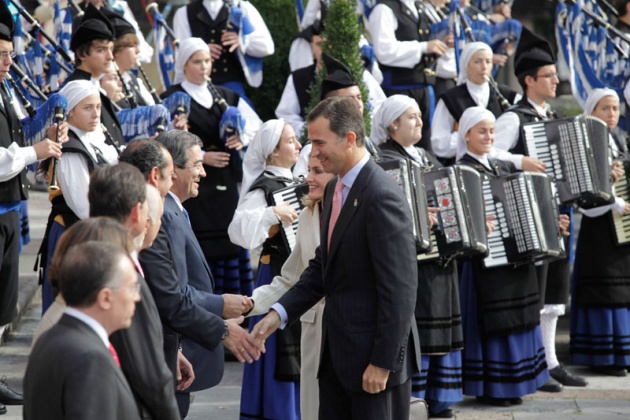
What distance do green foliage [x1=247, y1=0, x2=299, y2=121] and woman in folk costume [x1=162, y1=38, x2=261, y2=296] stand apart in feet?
3.84

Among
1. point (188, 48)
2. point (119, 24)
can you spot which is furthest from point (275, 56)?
point (119, 24)

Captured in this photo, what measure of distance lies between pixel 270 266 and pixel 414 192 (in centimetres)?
92

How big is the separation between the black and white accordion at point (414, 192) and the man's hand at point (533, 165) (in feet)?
5.76

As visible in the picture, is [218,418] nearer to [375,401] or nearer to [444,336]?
[444,336]

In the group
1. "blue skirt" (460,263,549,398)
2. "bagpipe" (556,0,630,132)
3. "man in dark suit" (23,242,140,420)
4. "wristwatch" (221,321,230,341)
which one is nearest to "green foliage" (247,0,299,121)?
"bagpipe" (556,0,630,132)

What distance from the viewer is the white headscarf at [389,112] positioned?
6656mm

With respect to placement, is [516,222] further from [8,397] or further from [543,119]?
[8,397]

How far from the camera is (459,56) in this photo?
892cm

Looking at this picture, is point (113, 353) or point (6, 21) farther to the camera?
point (6, 21)

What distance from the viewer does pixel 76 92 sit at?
19.9 ft

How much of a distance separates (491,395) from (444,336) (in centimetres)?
78

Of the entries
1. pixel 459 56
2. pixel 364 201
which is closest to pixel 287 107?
pixel 459 56

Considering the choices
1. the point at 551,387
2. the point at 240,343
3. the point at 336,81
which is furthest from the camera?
the point at 551,387

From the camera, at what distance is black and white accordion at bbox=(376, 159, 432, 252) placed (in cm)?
566
